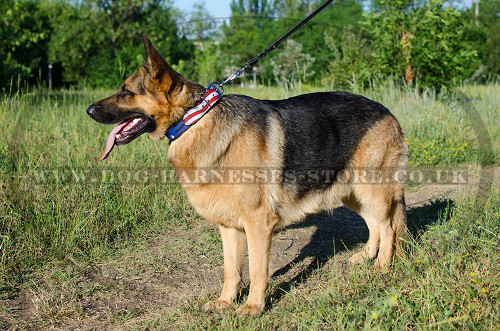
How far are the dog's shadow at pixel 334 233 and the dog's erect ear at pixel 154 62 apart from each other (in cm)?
193

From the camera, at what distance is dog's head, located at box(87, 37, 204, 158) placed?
10.5 feet

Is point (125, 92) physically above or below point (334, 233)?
above

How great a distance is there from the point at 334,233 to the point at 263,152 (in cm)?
214

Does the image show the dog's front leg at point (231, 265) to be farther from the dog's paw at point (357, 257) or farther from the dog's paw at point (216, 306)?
the dog's paw at point (357, 257)

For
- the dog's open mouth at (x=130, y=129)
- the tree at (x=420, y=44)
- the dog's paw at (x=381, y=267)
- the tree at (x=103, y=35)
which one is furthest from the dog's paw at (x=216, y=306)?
the tree at (x=103, y=35)

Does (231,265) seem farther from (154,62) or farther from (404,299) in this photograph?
(154,62)

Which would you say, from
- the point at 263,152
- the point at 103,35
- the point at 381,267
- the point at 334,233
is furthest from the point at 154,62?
the point at 103,35

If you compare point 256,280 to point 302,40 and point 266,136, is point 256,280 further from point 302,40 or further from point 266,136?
point 302,40

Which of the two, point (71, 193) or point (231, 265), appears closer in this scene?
point (231, 265)

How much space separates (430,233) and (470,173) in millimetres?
3291

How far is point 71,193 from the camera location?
4.55 meters

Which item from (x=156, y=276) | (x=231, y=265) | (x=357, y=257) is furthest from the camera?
(x=357, y=257)

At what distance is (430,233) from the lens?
4328 millimetres

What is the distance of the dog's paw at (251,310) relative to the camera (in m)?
3.09
